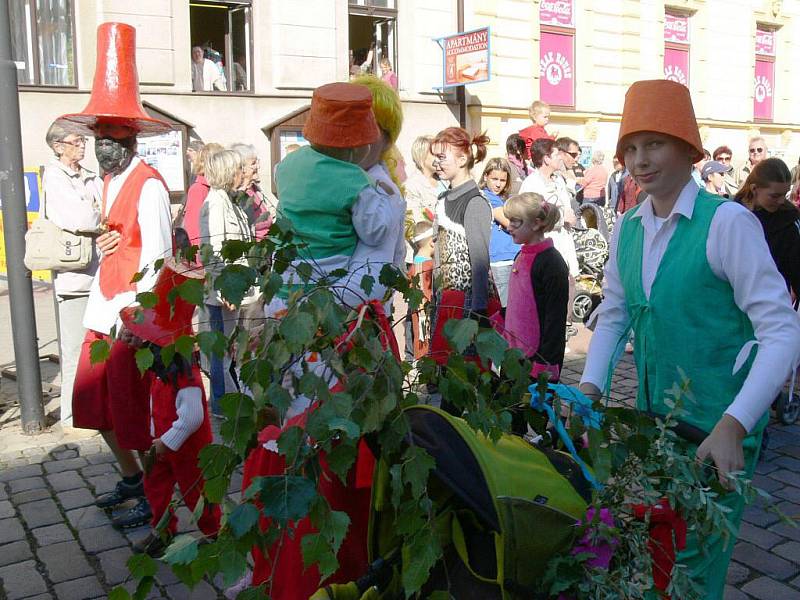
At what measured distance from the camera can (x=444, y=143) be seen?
561 cm

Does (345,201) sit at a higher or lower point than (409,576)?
higher

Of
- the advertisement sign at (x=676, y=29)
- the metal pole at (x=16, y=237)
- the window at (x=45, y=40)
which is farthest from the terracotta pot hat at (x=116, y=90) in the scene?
the advertisement sign at (x=676, y=29)

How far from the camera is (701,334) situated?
235 centimetres

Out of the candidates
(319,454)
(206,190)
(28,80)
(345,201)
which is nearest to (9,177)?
(206,190)

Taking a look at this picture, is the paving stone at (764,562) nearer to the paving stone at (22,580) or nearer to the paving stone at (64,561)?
the paving stone at (64,561)

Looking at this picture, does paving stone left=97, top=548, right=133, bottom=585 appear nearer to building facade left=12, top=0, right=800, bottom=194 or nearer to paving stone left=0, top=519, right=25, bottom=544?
paving stone left=0, top=519, right=25, bottom=544

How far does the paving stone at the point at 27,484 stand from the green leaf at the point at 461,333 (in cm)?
391

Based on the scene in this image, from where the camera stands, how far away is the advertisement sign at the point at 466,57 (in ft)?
51.6

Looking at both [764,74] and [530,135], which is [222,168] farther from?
[764,74]

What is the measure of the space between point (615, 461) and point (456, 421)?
0.35 metres

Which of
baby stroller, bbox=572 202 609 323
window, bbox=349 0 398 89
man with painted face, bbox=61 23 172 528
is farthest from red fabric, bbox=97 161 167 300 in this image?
window, bbox=349 0 398 89

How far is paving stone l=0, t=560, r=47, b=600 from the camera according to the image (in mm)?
3742

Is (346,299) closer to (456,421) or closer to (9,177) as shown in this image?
(456,421)

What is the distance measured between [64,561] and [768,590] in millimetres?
3081
